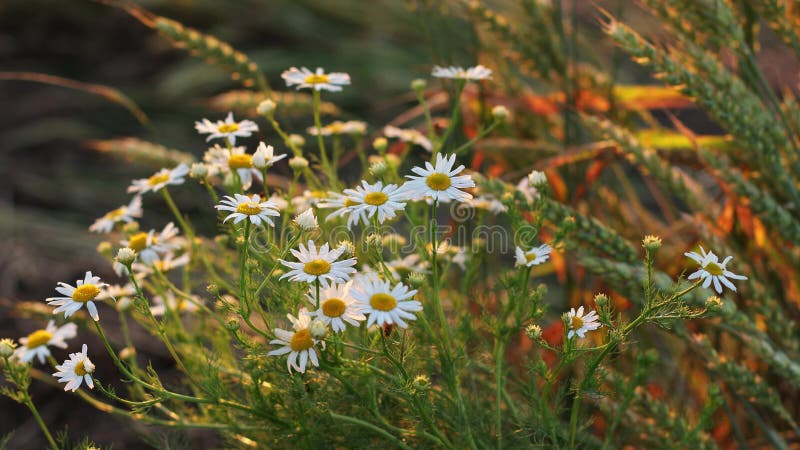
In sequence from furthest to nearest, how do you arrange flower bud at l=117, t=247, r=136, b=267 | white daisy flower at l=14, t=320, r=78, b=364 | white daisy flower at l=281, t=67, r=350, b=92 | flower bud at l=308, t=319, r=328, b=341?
white daisy flower at l=281, t=67, r=350, b=92, white daisy flower at l=14, t=320, r=78, b=364, flower bud at l=117, t=247, r=136, b=267, flower bud at l=308, t=319, r=328, b=341

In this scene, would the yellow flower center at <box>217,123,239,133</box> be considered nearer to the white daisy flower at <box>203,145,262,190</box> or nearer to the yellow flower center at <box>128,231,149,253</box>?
the white daisy flower at <box>203,145,262,190</box>

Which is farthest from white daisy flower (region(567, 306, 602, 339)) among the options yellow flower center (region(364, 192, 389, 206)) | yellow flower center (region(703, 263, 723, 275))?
yellow flower center (region(364, 192, 389, 206))

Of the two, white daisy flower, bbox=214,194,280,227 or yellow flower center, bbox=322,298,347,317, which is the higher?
white daisy flower, bbox=214,194,280,227

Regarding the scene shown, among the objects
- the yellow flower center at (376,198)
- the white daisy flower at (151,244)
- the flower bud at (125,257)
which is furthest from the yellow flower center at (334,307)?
the white daisy flower at (151,244)

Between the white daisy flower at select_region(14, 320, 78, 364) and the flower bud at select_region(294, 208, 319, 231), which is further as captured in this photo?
the white daisy flower at select_region(14, 320, 78, 364)

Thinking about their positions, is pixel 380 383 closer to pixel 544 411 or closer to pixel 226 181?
pixel 544 411

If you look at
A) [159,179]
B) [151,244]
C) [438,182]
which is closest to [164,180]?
[159,179]
